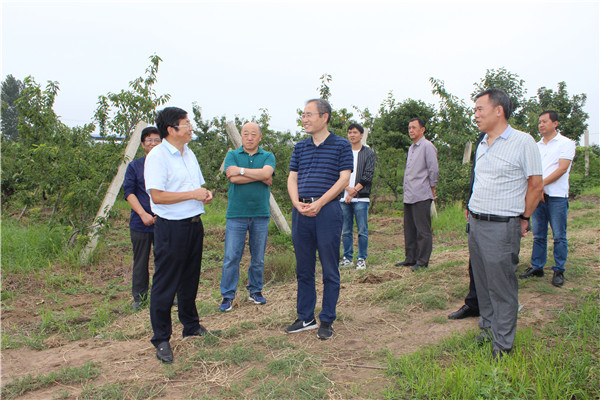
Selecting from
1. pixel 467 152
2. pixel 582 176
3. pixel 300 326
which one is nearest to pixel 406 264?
pixel 300 326

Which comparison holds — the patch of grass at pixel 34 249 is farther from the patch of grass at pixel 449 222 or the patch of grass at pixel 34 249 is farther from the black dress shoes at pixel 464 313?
the patch of grass at pixel 449 222

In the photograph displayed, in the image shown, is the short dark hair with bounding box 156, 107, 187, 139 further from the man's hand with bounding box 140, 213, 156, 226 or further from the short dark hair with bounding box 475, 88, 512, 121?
the short dark hair with bounding box 475, 88, 512, 121

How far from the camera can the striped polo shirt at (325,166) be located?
3.51m

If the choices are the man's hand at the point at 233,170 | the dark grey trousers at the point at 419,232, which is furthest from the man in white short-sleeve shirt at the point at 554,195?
the man's hand at the point at 233,170

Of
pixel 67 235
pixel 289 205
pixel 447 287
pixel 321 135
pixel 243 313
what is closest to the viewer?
pixel 321 135

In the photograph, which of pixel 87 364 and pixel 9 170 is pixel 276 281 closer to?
pixel 87 364

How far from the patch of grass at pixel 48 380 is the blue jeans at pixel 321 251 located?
1690 millimetres

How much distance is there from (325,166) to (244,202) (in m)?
1.17

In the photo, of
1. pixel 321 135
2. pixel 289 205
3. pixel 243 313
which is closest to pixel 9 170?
pixel 289 205

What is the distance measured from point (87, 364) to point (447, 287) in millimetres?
3457

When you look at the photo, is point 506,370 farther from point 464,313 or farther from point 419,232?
point 419,232

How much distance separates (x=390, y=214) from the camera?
1048cm

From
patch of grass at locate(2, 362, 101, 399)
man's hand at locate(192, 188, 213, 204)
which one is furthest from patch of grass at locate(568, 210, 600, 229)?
patch of grass at locate(2, 362, 101, 399)

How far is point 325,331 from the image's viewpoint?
3465mm
